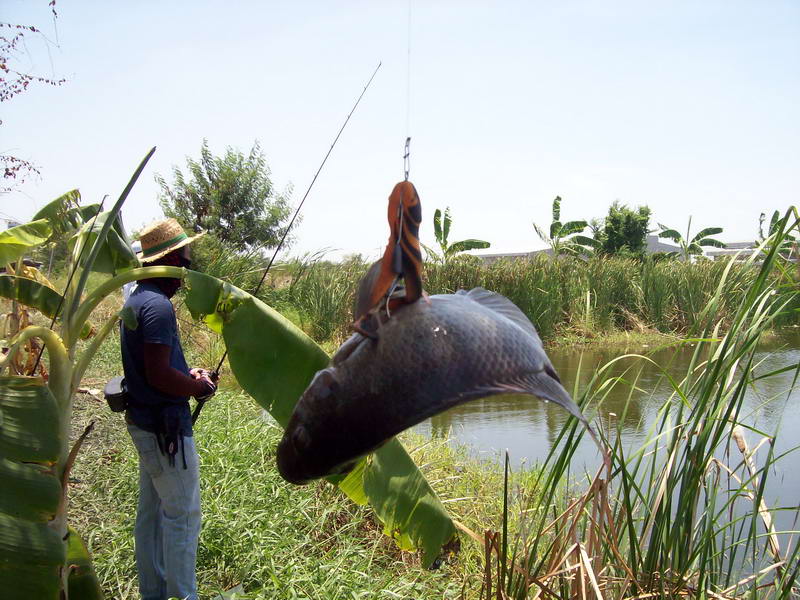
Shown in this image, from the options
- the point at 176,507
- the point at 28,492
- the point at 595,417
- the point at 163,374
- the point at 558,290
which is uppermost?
the point at 558,290

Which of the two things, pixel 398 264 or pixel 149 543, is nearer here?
pixel 398 264

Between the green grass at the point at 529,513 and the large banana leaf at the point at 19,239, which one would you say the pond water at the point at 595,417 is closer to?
the green grass at the point at 529,513

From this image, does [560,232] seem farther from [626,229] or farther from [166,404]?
[166,404]

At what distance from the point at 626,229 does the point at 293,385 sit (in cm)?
2943

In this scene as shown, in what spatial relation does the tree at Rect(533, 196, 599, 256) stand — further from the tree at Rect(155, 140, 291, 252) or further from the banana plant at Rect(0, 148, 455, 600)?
the banana plant at Rect(0, 148, 455, 600)

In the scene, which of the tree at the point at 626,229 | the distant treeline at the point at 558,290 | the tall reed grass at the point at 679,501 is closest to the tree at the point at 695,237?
the tree at the point at 626,229

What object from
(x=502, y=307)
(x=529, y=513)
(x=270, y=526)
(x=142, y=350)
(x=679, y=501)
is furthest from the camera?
(x=529, y=513)

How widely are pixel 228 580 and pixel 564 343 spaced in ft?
42.4

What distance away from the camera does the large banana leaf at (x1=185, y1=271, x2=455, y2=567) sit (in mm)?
1950

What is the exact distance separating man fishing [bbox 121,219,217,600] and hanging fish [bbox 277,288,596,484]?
203 cm

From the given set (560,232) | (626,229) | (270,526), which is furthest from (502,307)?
(626,229)

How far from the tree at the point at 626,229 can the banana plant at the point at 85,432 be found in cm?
2847

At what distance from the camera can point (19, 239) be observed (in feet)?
8.03

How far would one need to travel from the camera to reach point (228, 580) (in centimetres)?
327
